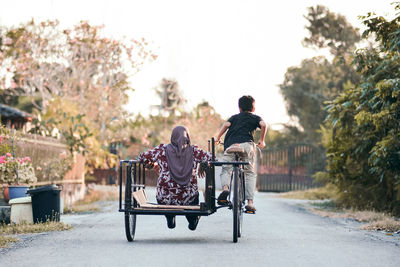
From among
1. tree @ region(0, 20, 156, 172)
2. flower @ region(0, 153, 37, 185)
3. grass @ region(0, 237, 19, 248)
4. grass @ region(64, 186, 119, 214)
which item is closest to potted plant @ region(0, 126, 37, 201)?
flower @ region(0, 153, 37, 185)

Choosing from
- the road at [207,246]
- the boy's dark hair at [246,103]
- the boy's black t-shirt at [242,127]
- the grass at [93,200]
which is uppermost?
the boy's dark hair at [246,103]

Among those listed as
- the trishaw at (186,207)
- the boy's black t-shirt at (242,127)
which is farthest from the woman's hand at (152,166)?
the boy's black t-shirt at (242,127)

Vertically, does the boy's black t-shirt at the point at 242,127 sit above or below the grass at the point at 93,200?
above

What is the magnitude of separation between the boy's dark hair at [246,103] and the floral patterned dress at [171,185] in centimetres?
146

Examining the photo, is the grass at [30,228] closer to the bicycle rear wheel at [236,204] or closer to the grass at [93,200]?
the bicycle rear wheel at [236,204]

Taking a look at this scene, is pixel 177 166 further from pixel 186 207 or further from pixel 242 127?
pixel 242 127

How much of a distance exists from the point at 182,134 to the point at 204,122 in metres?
29.3

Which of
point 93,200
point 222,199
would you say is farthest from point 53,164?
point 222,199

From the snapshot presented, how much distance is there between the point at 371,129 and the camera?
17000mm

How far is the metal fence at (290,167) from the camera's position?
116 feet

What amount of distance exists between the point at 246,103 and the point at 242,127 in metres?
0.43

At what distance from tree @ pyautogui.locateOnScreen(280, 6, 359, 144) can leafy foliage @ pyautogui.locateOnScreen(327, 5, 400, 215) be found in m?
27.1

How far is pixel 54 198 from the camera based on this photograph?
1362 cm

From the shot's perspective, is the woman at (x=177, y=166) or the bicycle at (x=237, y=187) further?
the woman at (x=177, y=166)
